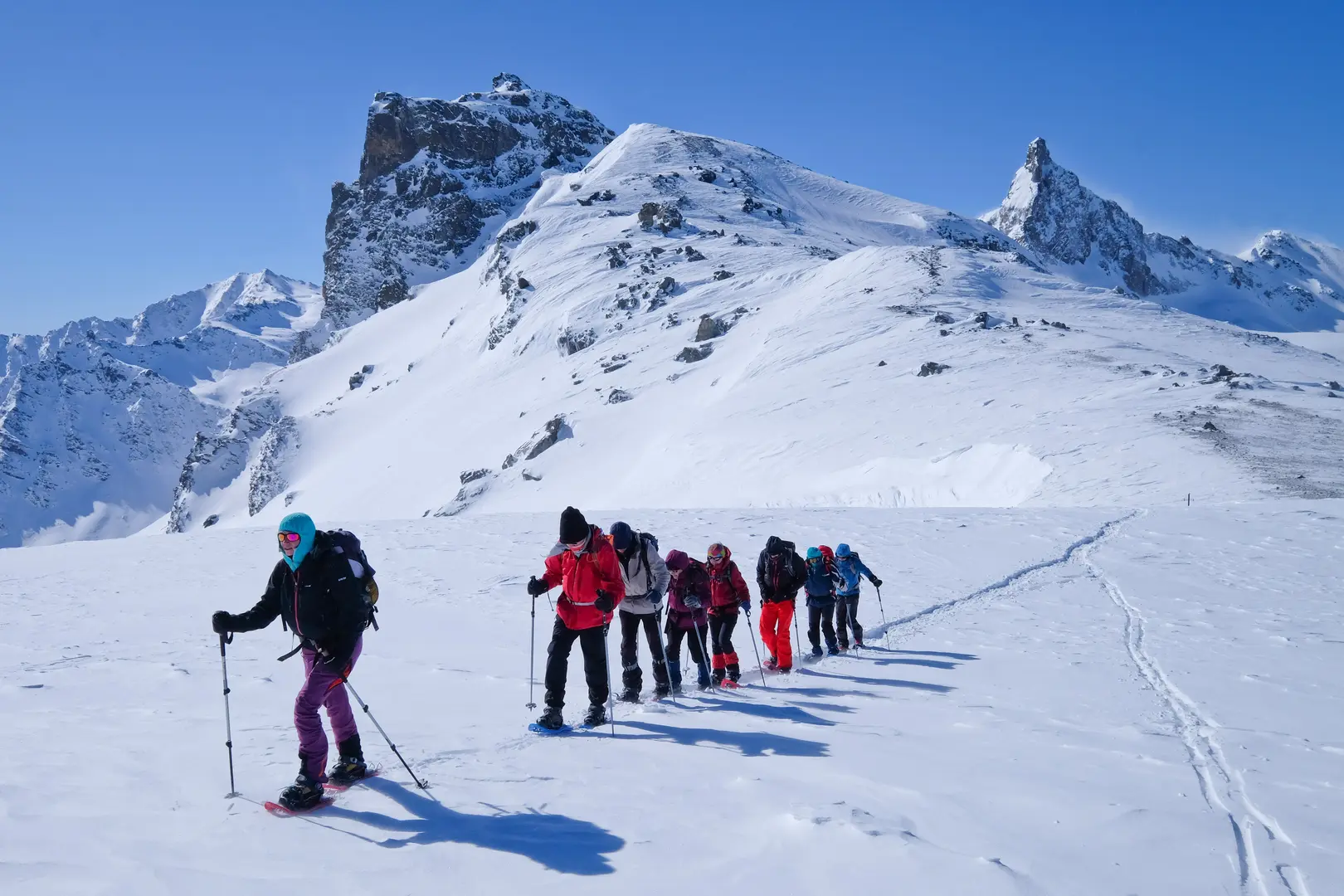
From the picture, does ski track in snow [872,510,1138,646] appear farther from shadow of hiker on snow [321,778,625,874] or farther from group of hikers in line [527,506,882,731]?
shadow of hiker on snow [321,778,625,874]

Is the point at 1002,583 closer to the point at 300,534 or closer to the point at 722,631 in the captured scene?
the point at 722,631

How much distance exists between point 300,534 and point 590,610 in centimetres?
260

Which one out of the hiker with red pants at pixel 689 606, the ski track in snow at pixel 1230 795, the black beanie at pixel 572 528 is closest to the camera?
the ski track in snow at pixel 1230 795

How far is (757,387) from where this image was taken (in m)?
45.4

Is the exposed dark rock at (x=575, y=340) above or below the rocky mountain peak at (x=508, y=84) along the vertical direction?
below

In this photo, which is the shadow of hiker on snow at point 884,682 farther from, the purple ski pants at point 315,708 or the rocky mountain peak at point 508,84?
the rocky mountain peak at point 508,84

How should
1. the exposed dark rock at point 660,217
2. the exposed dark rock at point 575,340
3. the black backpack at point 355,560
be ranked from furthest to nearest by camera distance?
the exposed dark rock at point 660,217 < the exposed dark rock at point 575,340 < the black backpack at point 355,560

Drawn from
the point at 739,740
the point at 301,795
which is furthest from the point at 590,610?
the point at 301,795

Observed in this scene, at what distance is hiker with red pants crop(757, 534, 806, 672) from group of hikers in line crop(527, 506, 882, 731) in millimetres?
12

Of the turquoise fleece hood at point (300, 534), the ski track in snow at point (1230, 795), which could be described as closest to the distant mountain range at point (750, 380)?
the ski track in snow at point (1230, 795)

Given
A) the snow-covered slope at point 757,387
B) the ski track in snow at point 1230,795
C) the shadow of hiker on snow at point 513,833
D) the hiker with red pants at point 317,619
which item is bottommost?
the ski track in snow at point 1230,795

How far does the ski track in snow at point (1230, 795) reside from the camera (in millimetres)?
4418

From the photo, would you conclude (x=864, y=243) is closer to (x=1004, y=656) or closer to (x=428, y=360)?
(x=428, y=360)

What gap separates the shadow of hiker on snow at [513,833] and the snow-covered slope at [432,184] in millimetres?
147089
